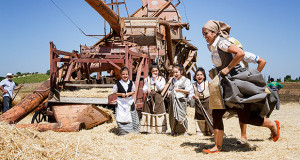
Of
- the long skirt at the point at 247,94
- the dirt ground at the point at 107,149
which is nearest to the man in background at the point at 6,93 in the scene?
the dirt ground at the point at 107,149

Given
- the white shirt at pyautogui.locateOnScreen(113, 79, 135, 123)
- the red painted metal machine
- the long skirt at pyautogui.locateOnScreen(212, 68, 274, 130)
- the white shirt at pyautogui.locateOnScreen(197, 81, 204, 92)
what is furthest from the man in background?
the long skirt at pyautogui.locateOnScreen(212, 68, 274, 130)

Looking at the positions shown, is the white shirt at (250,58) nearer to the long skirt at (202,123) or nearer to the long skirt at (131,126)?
the long skirt at (202,123)

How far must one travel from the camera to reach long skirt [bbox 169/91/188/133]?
18.3ft

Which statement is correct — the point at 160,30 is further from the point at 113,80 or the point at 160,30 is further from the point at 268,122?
the point at 268,122

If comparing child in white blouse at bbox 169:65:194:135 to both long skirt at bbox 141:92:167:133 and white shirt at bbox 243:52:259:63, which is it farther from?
white shirt at bbox 243:52:259:63

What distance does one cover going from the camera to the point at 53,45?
7199 mm

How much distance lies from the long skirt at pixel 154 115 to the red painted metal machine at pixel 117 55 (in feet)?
0.90

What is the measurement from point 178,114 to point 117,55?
2.61 meters

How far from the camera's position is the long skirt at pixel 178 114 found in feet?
18.3

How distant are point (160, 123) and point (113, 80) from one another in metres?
5.23

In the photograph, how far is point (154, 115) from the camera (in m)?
5.95

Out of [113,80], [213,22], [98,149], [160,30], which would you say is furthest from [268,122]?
[160,30]

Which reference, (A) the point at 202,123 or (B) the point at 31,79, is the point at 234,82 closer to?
(A) the point at 202,123

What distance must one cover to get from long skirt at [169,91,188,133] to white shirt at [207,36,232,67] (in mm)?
2145
